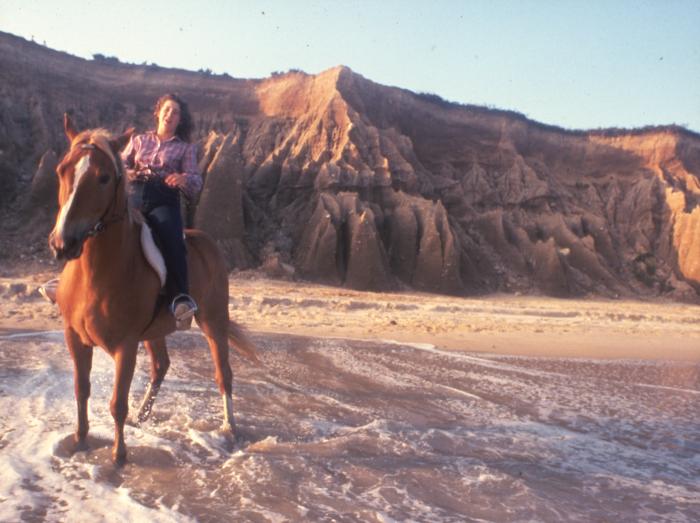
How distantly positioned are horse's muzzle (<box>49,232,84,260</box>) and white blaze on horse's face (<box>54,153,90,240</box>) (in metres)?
0.02

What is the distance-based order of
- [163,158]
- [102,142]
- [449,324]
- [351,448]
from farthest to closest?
[449,324]
[163,158]
[351,448]
[102,142]

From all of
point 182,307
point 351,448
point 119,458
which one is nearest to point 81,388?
point 119,458

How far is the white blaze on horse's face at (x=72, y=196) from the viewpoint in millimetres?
3355

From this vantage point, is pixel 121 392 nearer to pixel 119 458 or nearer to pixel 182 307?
pixel 119 458

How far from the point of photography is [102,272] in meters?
3.95

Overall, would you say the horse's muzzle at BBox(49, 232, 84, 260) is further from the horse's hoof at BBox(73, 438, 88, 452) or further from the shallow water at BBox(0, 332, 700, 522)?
the horse's hoof at BBox(73, 438, 88, 452)

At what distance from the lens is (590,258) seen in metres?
29.4

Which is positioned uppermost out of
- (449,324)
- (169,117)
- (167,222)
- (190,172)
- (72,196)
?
(169,117)

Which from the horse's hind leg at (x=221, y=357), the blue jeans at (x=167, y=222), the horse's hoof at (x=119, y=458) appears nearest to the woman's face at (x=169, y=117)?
the blue jeans at (x=167, y=222)

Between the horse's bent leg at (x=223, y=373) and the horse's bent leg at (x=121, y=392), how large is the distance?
3.40ft

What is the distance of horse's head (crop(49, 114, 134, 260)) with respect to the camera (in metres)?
3.39

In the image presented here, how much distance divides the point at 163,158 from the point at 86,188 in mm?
1576

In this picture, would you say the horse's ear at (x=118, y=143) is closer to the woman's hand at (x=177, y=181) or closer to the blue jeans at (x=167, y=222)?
the blue jeans at (x=167, y=222)

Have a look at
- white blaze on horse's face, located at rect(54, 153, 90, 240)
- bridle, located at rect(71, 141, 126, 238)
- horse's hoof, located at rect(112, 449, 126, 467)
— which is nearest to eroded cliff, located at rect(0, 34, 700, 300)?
horse's hoof, located at rect(112, 449, 126, 467)
